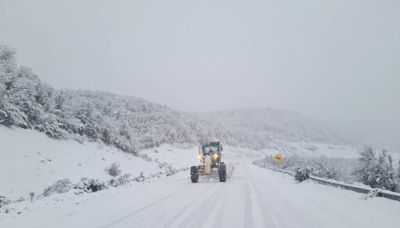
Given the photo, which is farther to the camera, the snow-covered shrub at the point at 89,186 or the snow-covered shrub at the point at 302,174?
the snow-covered shrub at the point at 302,174

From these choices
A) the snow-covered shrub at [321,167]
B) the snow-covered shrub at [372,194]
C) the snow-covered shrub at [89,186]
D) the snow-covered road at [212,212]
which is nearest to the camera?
the snow-covered road at [212,212]

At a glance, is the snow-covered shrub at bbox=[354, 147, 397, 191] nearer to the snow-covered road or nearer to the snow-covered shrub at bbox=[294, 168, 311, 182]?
the snow-covered shrub at bbox=[294, 168, 311, 182]

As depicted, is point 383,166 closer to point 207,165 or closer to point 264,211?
point 207,165

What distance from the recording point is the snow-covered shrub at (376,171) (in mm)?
20312

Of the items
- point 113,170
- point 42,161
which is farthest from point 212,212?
point 113,170

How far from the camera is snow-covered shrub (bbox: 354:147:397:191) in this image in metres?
20.3

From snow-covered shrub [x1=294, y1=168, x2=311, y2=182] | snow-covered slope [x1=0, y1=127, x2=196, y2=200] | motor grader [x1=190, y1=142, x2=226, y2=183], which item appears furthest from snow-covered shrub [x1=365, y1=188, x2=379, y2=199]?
snow-covered slope [x1=0, y1=127, x2=196, y2=200]

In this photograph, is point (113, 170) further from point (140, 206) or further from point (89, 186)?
point (140, 206)

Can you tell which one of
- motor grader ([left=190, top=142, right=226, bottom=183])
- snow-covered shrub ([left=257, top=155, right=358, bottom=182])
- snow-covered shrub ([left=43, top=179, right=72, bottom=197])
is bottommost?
snow-covered shrub ([left=257, top=155, right=358, bottom=182])

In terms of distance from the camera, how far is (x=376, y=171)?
21.7m

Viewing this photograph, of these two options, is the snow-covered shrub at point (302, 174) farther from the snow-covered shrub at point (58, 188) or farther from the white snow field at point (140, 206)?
the snow-covered shrub at point (58, 188)

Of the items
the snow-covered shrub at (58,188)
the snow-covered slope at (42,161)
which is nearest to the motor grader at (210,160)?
the snow-covered slope at (42,161)

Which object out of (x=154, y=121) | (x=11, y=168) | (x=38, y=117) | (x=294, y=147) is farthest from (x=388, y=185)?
(x=294, y=147)

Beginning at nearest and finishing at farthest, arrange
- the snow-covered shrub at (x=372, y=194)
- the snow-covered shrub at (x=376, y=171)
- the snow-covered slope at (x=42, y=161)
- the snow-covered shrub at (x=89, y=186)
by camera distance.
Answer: the snow-covered shrub at (x=372, y=194) < the snow-covered shrub at (x=89, y=186) < the snow-covered slope at (x=42, y=161) < the snow-covered shrub at (x=376, y=171)
